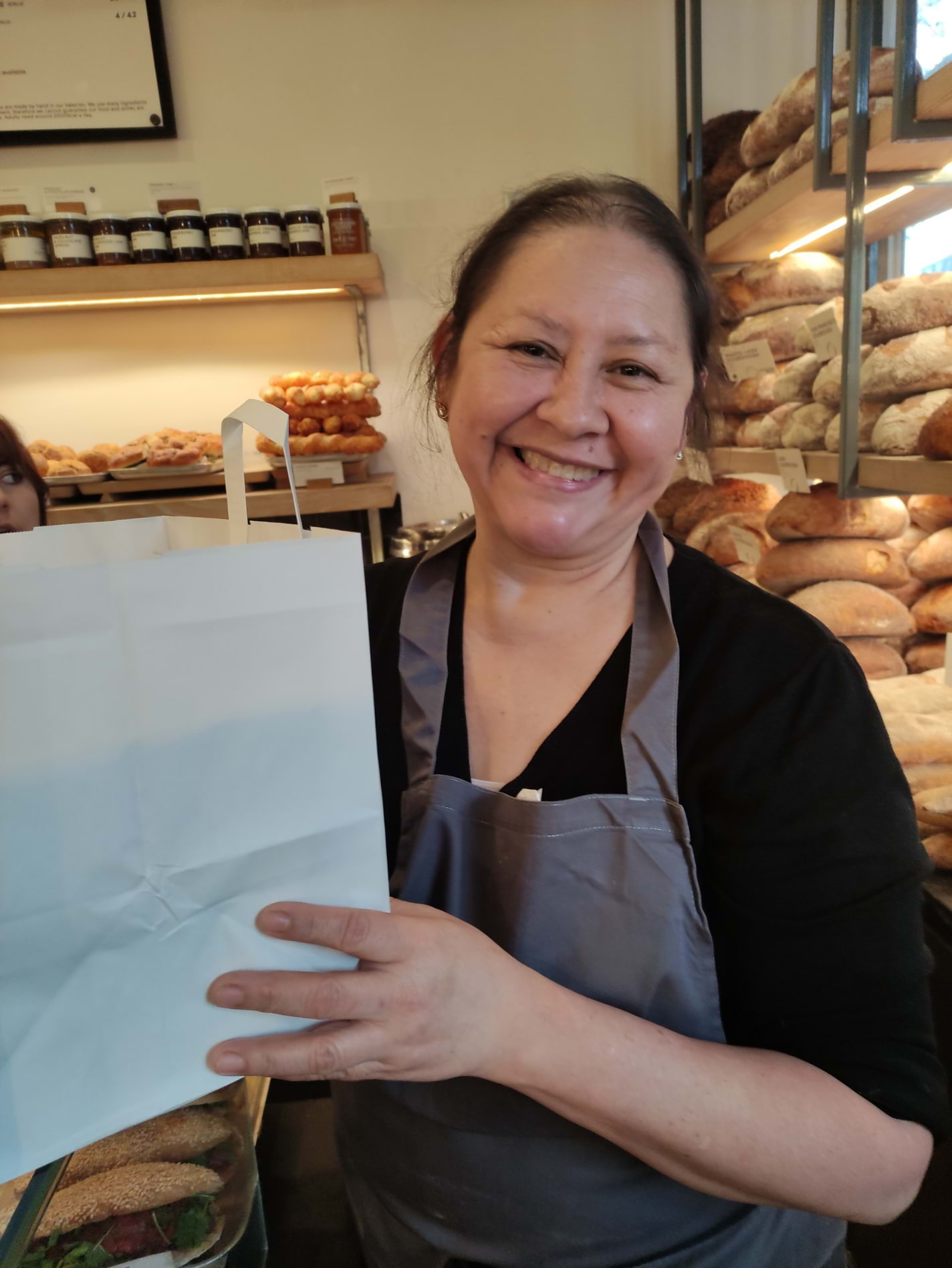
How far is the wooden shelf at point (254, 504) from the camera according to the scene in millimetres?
2363

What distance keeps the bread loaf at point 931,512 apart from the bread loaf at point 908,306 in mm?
457

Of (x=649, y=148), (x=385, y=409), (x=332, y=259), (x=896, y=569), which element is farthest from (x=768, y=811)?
(x=649, y=148)

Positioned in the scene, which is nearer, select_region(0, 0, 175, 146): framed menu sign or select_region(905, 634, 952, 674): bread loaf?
select_region(905, 634, 952, 674): bread loaf

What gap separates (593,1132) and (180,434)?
2.31m

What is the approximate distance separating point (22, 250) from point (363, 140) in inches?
46.7

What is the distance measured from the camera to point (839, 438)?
1.48 meters

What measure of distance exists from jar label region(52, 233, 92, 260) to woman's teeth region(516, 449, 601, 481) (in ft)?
7.02

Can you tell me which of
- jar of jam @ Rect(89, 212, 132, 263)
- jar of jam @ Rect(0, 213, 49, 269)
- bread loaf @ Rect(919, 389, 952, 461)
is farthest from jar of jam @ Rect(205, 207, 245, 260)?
bread loaf @ Rect(919, 389, 952, 461)

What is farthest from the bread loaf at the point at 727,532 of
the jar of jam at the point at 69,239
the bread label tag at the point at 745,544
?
the jar of jam at the point at 69,239

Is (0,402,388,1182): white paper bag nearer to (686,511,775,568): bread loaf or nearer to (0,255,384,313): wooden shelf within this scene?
(686,511,775,568): bread loaf

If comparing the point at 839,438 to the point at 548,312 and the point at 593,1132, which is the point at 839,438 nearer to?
the point at 548,312

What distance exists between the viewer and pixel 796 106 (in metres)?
1.81

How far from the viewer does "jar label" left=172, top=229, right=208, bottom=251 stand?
7.73 feet

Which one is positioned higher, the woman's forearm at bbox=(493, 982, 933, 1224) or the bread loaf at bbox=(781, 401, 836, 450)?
the bread loaf at bbox=(781, 401, 836, 450)
